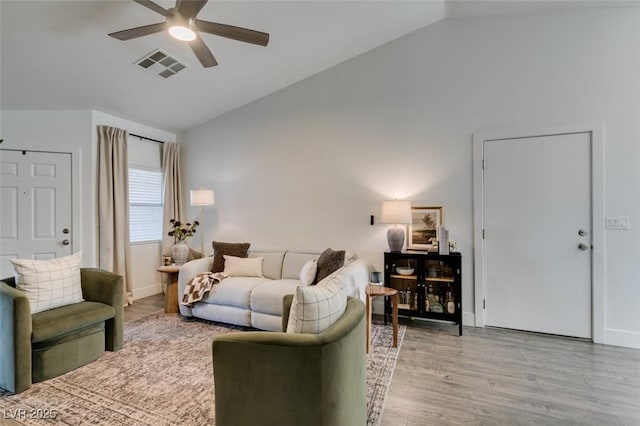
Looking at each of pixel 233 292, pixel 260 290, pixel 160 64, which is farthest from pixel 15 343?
pixel 160 64

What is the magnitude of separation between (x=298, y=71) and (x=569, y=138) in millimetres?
3180

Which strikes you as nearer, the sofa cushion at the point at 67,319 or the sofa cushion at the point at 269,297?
the sofa cushion at the point at 67,319

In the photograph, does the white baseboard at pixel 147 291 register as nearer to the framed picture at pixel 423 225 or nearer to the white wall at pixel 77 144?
the white wall at pixel 77 144

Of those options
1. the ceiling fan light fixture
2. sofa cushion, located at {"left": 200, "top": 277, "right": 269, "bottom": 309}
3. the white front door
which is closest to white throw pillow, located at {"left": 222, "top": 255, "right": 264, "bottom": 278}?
sofa cushion, located at {"left": 200, "top": 277, "right": 269, "bottom": 309}

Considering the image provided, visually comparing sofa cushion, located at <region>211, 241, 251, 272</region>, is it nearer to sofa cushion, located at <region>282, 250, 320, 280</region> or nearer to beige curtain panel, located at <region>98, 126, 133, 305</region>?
sofa cushion, located at <region>282, 250, 320, 280</region>

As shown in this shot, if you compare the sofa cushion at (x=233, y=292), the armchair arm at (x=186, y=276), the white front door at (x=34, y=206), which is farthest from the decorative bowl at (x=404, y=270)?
the white front door at (x=34, y=206)

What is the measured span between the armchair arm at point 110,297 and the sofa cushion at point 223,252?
1182mm

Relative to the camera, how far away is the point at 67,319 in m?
2.34

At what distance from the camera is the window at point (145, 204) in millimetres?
4391

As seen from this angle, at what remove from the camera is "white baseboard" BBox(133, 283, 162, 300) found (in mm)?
4355

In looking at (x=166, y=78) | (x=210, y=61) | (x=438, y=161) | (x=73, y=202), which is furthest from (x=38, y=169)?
(x=438, y=161)

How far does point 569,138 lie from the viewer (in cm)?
301

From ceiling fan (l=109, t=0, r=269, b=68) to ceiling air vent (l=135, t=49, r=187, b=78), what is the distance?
0.93 meters

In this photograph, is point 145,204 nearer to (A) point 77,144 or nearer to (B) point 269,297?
(A) point 77,144
